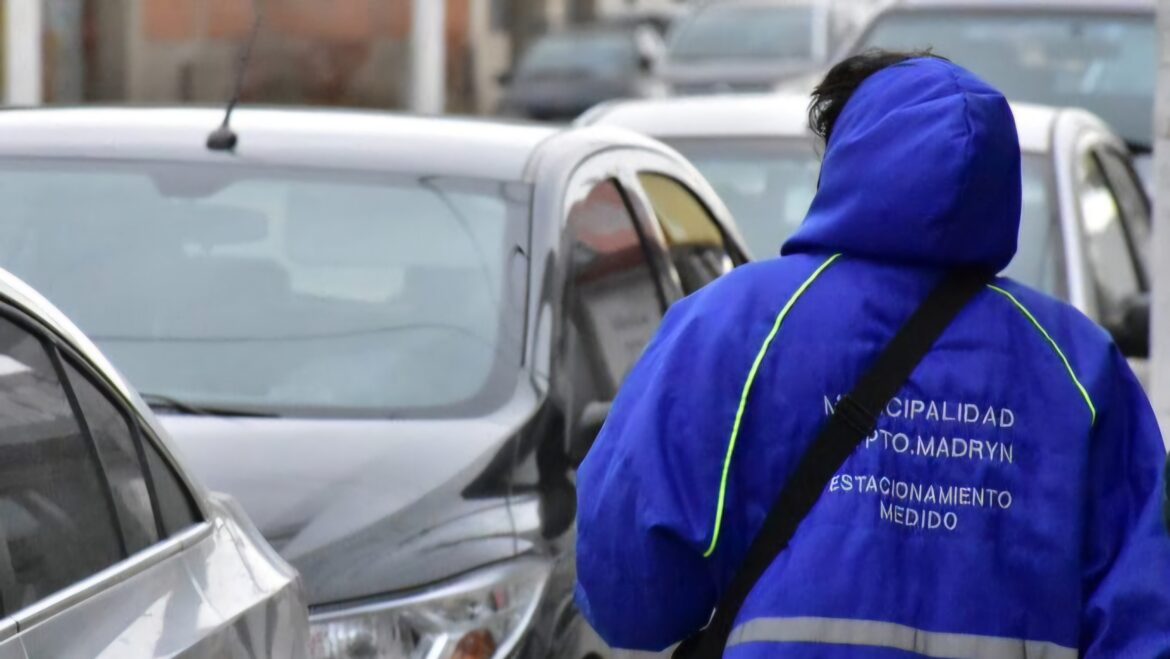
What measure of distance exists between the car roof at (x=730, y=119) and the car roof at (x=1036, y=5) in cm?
335

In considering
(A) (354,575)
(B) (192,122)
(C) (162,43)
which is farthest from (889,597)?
(C) (162,43)

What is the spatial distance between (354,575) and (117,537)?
870 millimetres

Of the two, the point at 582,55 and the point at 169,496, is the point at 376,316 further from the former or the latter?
the point at 582,55

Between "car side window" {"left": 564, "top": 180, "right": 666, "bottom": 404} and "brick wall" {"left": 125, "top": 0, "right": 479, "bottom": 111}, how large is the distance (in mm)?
21783

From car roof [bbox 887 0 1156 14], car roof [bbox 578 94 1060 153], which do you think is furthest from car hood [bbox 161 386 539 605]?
car roof [bbox 887 0 1156 14]

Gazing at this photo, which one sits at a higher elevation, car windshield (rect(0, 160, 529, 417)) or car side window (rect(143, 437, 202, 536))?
car side window (rect(143, 437, 202, 536))

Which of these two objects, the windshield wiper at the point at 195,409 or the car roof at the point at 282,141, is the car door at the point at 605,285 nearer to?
the car roof at the point at 282,141

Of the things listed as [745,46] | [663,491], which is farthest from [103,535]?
[745,46]

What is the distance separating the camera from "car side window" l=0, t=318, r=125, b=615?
2.73 m

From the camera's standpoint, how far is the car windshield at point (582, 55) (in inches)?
1141

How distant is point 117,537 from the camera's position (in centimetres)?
306

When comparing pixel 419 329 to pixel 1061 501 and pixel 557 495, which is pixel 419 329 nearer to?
pixel 557 495

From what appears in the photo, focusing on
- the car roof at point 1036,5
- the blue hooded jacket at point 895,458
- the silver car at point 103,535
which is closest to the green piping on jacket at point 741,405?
the blue hooded jacket at point 895,458

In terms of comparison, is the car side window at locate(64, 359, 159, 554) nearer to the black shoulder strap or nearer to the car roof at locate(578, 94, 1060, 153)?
the black shoulder strap
